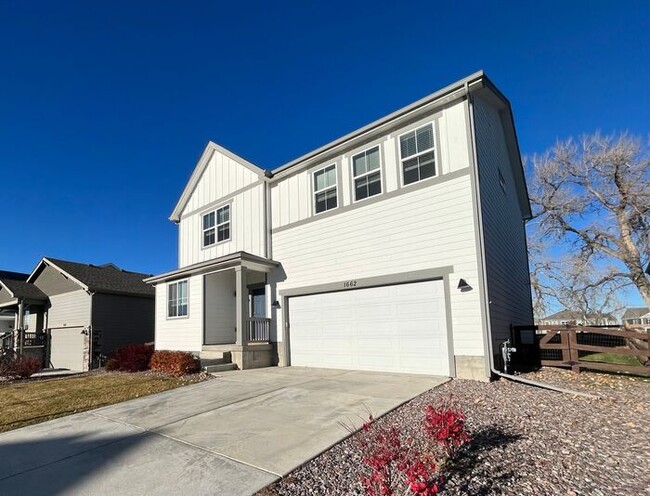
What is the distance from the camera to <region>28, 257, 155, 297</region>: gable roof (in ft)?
62.1

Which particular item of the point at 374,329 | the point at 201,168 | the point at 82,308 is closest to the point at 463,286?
the point at 374,329

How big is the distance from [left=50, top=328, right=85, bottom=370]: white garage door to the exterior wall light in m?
18.0

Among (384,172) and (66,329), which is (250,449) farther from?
(66,329)

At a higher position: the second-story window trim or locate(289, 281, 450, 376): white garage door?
the second-story window trim

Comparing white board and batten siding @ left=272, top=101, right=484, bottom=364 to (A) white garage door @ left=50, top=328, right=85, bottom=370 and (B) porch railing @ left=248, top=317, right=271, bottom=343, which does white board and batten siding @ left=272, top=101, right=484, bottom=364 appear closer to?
(B) porch railing @ left=248, top=317, right=271, bottom=343

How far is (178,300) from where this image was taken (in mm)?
15750

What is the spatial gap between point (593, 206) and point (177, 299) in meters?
23.0

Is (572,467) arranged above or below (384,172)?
below

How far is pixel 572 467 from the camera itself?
382 centimetres

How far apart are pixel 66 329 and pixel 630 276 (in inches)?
1178

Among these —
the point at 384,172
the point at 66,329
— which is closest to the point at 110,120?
the point at 66,329

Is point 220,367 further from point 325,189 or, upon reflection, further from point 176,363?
point 325,189

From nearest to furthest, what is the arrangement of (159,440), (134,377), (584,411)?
1. (159,440)
2. (584,411)
3. (134,377)

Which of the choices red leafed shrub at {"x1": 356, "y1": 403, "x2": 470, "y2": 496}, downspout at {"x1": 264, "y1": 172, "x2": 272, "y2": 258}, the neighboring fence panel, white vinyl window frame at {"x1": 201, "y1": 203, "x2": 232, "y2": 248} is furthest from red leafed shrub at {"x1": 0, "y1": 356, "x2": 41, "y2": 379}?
the neighboring fence panel
